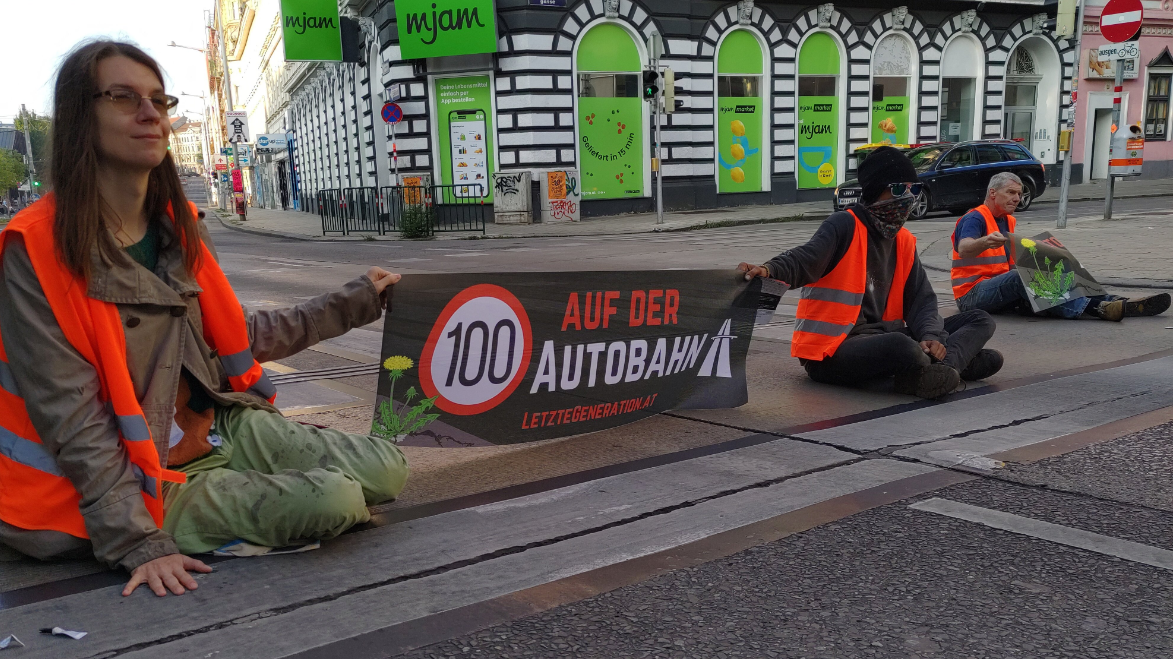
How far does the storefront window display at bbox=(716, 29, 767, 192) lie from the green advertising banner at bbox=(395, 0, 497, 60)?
6.53 metres

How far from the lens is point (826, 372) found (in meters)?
5.56

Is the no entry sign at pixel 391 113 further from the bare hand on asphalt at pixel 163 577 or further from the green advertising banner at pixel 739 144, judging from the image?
the bare hand on asphalt at pixel 163 577

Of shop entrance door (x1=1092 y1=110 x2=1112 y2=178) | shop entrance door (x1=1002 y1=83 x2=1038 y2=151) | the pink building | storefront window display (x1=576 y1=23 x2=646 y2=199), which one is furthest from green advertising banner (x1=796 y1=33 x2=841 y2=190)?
shop entrance door (x1=1092 y1=110 x2=1112 y2=178)

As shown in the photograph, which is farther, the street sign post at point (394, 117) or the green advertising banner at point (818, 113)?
the green advertising banner at point (818, 113)

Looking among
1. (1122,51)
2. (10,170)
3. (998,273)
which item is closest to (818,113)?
(1122,51)

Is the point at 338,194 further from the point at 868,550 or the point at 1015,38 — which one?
the point at 868,550

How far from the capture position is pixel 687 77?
1011 inches

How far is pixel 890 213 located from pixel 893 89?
25341 mm

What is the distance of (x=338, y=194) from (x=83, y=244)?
23.7m

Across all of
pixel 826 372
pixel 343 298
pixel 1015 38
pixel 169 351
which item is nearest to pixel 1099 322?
pixel 826 372

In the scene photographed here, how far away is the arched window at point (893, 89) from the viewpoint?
93.2 feet

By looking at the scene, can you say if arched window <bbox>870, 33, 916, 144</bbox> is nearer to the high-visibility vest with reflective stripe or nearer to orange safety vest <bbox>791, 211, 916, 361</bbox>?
the high-visibility vest with reflective stripe

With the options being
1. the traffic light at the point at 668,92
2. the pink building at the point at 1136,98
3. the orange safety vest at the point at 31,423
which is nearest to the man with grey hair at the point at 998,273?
the orange safety vest at the point at 31,423

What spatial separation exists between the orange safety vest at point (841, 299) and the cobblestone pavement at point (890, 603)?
2056 millimetres
